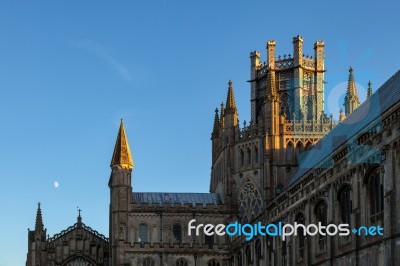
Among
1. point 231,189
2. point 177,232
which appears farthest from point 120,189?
point 231,189

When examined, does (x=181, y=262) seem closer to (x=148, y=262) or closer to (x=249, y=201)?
(x=148, y=262)

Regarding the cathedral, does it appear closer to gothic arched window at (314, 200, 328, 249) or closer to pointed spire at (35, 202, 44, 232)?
pointed spire at (35, 202, 44, 232)

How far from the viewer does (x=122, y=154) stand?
108188 mm

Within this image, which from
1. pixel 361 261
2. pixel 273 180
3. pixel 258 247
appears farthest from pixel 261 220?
pixel 361 261

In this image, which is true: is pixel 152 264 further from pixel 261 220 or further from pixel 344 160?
pixel 344 160

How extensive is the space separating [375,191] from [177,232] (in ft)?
193

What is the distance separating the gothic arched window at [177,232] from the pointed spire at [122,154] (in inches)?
362

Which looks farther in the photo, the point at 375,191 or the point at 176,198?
the point at 176,198

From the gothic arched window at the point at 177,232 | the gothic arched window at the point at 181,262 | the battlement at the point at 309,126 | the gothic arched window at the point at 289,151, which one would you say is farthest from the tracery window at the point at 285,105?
the gothic arched window at the point at 181,262

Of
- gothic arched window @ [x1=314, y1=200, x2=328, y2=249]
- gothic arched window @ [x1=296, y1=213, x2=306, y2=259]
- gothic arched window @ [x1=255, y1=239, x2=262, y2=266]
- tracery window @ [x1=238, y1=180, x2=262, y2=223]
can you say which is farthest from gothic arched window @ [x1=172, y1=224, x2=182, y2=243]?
gothic arched window @ [x1=314, y1=200, x2=328, y2=249]

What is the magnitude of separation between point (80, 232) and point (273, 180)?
2660 cm

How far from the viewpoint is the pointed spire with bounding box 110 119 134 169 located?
354ft

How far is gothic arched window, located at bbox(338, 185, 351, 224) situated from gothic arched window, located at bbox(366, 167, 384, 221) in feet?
12.6

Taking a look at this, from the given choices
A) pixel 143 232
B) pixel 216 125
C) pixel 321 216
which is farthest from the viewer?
pixel 216 125
